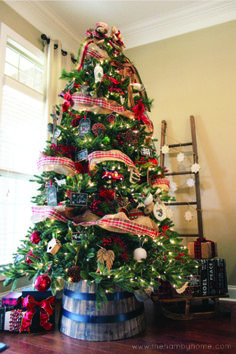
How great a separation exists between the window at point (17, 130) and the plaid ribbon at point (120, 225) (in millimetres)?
1172

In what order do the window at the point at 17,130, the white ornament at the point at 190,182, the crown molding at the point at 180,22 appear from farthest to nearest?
1. the crown molding at the point at 180,22
2. the white ornament at the point at 190,182
3. the window at the point at 17,130

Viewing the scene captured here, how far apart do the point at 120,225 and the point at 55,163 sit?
1.99 feet

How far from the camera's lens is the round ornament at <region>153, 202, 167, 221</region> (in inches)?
71.1

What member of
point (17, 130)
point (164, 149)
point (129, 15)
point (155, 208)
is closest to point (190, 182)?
point (164, 149)

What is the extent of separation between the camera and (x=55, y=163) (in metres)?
1.77

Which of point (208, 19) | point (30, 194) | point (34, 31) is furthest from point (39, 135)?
point (208, 19)

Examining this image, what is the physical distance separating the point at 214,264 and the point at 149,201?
87 centimetres

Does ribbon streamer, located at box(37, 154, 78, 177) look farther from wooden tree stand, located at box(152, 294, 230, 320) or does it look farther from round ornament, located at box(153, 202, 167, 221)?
wooden tree stand, located at box(152, 294, 230, 320)

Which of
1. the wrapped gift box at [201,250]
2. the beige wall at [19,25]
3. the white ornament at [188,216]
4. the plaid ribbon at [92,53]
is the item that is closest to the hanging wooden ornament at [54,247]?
the wrapped gift box at [201,250]

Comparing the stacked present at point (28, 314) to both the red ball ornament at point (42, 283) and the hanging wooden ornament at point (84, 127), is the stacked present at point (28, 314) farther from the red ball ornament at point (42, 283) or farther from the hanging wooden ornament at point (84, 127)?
the hanging wooden ornament at point (84, 127)

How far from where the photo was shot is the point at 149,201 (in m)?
1.74

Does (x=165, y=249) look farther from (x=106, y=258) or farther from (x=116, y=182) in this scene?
(x=116, y=182)

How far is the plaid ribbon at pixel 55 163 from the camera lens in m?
1.77

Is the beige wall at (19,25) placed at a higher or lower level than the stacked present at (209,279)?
higher
